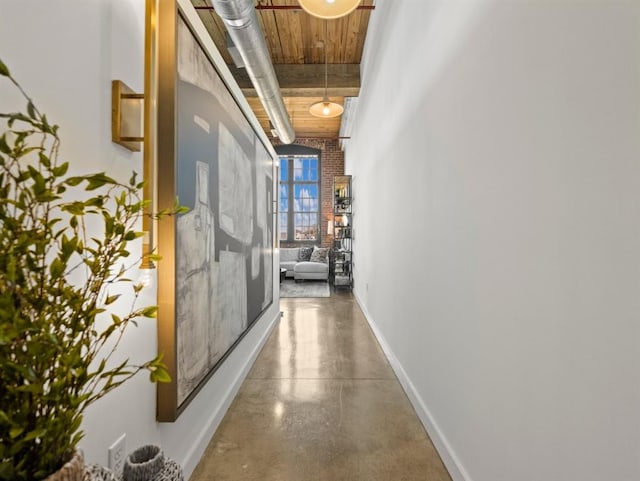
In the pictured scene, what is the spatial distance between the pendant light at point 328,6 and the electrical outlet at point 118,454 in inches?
103

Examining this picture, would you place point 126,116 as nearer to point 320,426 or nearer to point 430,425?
point 320,426

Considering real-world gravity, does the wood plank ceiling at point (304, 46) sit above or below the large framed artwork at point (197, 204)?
above

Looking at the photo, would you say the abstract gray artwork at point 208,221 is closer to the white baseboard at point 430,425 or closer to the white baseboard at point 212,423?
the white baseboard at point 212,423

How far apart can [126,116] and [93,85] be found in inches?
5.5

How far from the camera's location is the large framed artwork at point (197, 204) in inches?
51.0

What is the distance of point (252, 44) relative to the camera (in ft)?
10.1

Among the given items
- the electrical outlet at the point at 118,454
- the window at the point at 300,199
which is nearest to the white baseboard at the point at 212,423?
the electrical outlet at the point at 118,454


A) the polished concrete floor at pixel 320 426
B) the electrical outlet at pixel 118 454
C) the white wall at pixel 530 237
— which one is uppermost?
the white wall at pixel 530 237

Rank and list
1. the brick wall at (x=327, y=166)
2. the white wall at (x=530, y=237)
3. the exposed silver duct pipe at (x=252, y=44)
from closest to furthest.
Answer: the white wall at (x=530, y=237) < the exposed silver duct pipe at (x=252, y=44) < the brick wall at (x=327, y=166)

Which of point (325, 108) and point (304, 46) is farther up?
point (304, 46)

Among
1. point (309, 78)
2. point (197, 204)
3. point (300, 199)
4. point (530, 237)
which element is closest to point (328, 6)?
point (197, 204)

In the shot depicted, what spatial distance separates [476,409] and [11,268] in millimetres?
1483

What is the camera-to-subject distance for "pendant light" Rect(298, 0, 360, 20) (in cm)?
230

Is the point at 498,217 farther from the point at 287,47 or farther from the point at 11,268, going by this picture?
the point at 287,47
